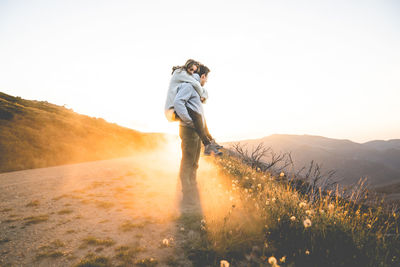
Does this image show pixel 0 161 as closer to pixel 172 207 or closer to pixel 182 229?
pixel 172 207

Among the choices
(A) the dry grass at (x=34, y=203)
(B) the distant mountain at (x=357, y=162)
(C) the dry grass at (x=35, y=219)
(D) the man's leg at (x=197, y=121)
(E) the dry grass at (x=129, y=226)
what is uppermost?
(D) the man's leg at (x=197, y=121)

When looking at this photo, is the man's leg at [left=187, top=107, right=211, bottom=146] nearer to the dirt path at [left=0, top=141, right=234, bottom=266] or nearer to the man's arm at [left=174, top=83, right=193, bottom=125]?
the man's arm at [left=174, top=83, right=193, bottom=125]

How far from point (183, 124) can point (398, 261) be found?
316cm

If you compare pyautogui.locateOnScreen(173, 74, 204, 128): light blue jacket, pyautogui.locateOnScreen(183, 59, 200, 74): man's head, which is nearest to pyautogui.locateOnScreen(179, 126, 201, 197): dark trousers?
pyautogui.locateOnScreen(173, 74, 204, 128): light blue jacket

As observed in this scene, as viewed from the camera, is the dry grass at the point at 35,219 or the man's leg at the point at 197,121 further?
the man's leg at the point at 197,121

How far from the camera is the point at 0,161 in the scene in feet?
31.9

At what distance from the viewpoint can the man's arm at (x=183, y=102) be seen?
3119mm

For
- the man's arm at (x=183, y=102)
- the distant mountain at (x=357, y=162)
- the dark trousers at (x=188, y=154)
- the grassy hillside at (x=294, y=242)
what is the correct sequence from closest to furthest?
the grassy hillside at (x=294, y=242) < the man's arm at (x=183, y=102) < the dark trousers at (x=188, y=154) < the distant mountain at (x=357, y=162)

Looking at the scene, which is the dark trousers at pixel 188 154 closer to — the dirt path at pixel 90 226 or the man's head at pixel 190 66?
the dirt path at pixel 90 226

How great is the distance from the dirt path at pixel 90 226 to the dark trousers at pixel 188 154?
0.55 m

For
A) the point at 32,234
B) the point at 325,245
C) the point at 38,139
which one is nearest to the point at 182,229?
the point at 325,245

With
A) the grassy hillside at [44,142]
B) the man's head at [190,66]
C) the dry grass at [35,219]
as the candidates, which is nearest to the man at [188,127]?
the man's head at [190,66]

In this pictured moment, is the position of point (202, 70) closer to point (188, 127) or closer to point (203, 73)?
point (203, 73)

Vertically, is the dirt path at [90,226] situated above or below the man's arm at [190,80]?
below
